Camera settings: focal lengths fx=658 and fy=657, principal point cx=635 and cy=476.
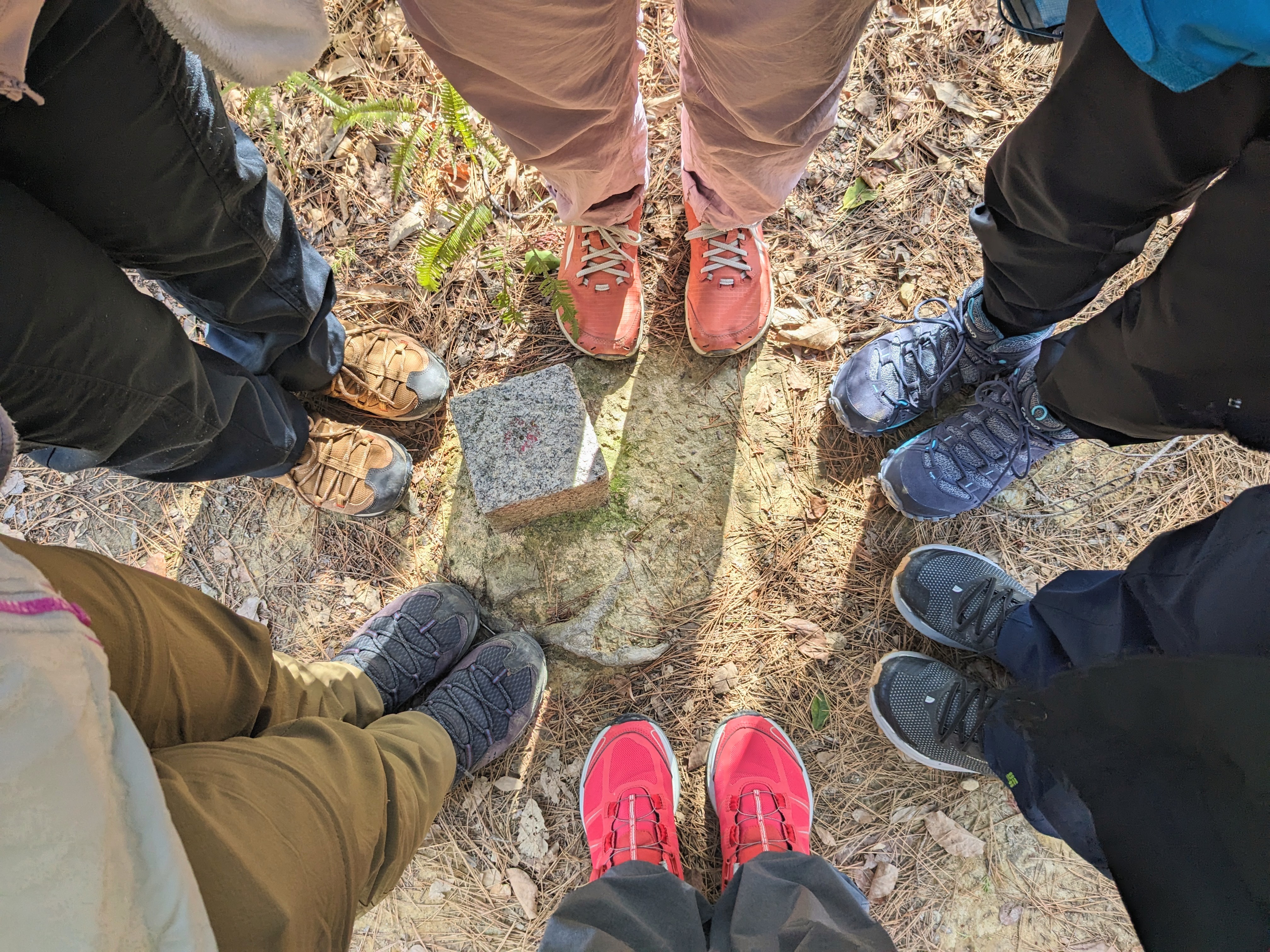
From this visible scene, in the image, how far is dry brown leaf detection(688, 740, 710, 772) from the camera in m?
2.13

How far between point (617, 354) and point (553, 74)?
0.96 metres

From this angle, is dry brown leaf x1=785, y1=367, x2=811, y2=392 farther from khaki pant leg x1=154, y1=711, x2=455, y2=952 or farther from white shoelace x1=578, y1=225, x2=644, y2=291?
khaki pant leg x1=154, y1=711, x2=455, y2=952

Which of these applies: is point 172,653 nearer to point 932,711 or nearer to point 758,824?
point 758,824

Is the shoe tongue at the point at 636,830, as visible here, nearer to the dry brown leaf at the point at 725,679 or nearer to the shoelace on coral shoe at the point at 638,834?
the shoelace on coral shoe at the point at 638,834

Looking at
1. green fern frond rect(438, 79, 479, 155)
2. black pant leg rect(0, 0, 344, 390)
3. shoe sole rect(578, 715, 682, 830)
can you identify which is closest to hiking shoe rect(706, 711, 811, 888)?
shoe sole rect(578, 715, 682, 830)

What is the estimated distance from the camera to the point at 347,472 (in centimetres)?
210

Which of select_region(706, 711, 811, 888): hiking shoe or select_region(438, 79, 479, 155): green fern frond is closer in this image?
select_region(438, 79, 479, 155): green fern frond

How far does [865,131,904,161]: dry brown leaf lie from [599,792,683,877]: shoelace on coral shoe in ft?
7.65

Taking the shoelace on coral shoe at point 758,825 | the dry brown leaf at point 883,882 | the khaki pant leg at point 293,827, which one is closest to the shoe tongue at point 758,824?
the shoelace on coral shoe at point 758,825

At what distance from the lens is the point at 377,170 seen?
8.14 feet

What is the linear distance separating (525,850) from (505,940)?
26cm

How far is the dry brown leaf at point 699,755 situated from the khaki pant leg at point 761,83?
1.69 meters

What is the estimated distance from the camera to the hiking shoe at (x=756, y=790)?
1.95 m

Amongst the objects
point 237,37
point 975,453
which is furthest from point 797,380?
point 237,37
